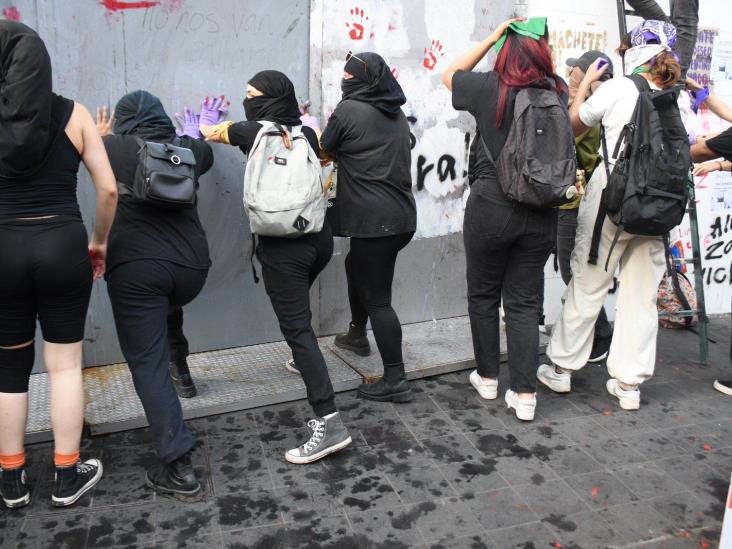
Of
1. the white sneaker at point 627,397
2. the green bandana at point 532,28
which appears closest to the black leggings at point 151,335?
the green bandana at point 532,28

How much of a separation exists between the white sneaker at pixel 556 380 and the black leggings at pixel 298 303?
1.62 meters

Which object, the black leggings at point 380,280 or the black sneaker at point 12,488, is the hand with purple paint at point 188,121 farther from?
the black sneaker at point 12,488

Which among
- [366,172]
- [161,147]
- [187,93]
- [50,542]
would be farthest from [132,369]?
[187,93]

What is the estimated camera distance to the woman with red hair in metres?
3.39

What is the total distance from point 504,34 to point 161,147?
1792 millimetres

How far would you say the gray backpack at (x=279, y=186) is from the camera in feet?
10.3

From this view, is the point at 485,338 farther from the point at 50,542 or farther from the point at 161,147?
the point at 50,542

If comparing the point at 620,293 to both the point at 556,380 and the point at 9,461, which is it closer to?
the point at 556,380

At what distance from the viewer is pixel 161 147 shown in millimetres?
2863

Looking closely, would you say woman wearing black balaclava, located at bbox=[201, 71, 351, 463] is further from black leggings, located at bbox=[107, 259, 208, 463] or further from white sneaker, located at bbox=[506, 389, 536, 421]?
white sneaker, located at bbox=[506, 389, 536, 421]

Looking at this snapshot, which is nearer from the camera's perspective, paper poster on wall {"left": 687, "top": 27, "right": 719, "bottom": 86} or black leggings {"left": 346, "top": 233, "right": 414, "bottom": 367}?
black leggings {"left": 346, "top": 233, "right": 414, "bottom": 367}

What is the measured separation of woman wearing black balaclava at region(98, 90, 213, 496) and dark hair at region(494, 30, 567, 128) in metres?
1.65

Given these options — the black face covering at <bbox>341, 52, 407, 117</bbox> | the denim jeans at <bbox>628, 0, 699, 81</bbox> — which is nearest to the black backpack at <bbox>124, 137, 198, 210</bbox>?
the black face covering at <bbox>341, 52, 407, 117</bbox>

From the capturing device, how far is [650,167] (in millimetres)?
3625
